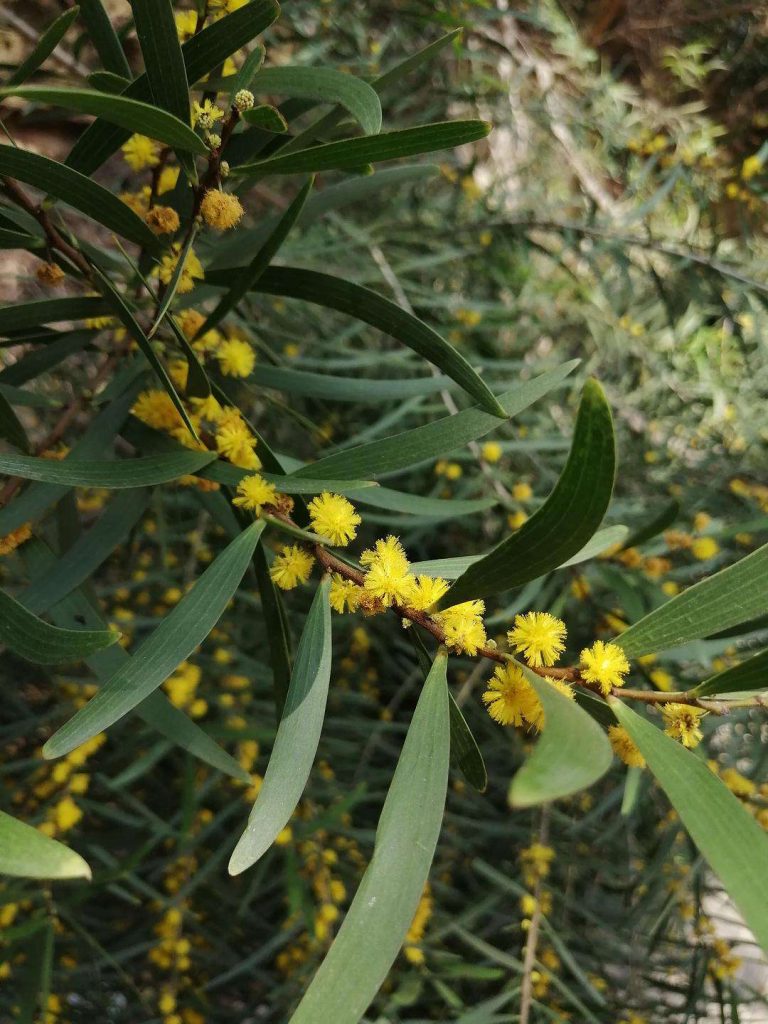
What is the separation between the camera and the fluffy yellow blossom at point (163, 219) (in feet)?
1.58

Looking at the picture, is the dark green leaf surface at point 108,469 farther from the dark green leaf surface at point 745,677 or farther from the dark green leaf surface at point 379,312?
the dark green leaf surface at point 745,677

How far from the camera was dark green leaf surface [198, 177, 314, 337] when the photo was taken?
43cm

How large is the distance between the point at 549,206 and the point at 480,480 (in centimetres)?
61

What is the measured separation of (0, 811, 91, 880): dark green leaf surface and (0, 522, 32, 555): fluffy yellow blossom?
25 cm

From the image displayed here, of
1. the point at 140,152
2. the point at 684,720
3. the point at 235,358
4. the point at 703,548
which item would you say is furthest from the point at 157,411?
the point at 703,548

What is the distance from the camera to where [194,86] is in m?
0.48

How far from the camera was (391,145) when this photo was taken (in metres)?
0.36

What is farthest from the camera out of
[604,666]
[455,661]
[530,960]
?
[455,661]

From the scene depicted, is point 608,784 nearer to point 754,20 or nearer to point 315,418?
point 315,418

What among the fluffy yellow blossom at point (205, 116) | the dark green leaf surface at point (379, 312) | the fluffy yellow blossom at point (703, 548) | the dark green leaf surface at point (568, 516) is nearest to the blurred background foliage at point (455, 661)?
the fluffy yellow blossom at point (703, 548)

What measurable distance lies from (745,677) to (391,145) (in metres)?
0.29

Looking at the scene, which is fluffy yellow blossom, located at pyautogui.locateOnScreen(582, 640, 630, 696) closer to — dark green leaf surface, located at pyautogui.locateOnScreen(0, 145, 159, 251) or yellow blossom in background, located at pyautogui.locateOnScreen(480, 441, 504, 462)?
dark green leaf surface, located at pyautogui.locateOnScreen(0, 145, 159, 251)

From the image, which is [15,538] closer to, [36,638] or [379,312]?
[36,638]

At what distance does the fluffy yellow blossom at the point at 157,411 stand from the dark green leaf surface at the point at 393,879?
0.28 meters
